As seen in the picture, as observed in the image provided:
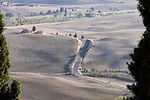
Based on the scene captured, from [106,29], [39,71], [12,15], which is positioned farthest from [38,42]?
[12,15]

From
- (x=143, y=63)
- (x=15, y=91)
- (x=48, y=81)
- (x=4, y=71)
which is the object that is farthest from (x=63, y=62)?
(x=143, y=63)

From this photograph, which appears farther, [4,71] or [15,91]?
[15,91]

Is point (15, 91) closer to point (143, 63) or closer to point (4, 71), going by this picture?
point (4, 71)

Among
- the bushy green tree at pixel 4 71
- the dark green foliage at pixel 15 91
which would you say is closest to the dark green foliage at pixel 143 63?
the bushy green tree at pixel 4 71

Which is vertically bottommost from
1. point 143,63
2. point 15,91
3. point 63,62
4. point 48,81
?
point 63,62

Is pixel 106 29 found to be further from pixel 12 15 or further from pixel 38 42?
pixel 12 15

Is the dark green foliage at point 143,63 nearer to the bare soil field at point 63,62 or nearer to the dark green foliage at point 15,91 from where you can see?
the dark green foliage at point 15,91

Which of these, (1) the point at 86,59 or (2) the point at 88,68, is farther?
(1) the point at 86,59

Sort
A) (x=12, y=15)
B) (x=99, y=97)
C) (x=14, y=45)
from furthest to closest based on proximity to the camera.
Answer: (x=12, y=15)
(x=14, y=45)
(x=99, y=97)
